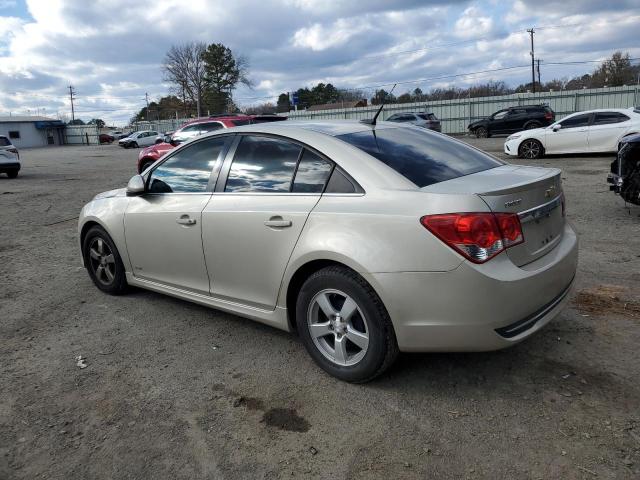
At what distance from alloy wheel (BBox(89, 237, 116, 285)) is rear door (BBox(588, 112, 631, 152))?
555 inches

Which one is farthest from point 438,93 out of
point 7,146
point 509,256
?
point 509,256

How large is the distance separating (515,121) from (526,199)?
1043 inches

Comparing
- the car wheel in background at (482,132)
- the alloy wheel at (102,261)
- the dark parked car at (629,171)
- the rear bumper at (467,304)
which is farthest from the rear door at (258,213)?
the car wheel in background at (482,132)

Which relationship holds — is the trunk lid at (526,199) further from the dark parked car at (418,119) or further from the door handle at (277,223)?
the dark parked car at (418,119)

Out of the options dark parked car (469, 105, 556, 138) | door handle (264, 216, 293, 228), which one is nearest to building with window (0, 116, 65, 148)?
dark parked car (469, 105, 556, 138)

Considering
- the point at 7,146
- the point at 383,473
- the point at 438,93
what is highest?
the point at 438,93

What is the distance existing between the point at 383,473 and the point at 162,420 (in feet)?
4.31

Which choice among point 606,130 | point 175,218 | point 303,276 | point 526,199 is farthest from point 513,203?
point 606,130

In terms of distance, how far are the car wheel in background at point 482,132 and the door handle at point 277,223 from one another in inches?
1085

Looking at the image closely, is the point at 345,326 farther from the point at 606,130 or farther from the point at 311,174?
the point at 606,130

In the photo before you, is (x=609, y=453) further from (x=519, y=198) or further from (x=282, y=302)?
(x=282, y=302)

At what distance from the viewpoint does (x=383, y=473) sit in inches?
98.9

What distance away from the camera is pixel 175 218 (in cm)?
415

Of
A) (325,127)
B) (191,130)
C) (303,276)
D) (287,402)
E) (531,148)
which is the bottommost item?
(287,402)
